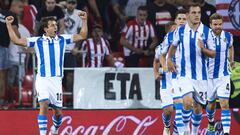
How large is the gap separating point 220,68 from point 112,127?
2675mm

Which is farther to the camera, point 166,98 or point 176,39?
point 166,98

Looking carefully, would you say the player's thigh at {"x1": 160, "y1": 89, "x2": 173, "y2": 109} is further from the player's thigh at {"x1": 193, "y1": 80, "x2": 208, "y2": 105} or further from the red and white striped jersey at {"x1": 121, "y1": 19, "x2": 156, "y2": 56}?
the red and white striped jersey at {"x1": 121, "y1": 19, "x2": 156, "y2": 56}

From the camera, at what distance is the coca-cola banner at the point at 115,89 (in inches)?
853

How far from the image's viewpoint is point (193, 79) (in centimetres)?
1881

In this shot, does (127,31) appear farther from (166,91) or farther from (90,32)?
(166,91)

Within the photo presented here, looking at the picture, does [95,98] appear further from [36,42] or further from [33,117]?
[36,42]

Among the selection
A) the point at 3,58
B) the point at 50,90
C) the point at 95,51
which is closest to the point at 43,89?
the point at 50,90

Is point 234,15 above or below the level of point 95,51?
above

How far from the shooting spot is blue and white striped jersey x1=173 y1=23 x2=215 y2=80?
735 inches

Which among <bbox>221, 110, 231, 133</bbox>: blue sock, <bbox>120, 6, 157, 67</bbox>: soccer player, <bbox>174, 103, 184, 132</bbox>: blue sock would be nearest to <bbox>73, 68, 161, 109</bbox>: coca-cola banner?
<bbox>120, 6, 157, 67</bbox>: soccer player

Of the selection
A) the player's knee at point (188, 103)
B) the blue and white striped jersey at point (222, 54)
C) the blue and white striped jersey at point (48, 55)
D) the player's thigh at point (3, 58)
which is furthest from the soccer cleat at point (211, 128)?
the player's thigh at point (3, 58)

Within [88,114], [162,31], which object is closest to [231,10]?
[162,31]

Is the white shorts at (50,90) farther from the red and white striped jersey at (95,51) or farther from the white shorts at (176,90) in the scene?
the red and white striped jersey at (95,51)

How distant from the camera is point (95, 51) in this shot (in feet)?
74.0
